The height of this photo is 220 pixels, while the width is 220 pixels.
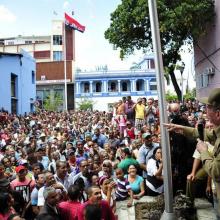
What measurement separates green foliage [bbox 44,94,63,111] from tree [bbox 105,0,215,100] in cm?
3286

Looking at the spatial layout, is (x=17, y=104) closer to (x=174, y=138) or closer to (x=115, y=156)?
(x=115, y=156)

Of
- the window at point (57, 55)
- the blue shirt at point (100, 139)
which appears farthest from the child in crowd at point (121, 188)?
the window at point (57, 55)

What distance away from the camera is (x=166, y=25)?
832 inches

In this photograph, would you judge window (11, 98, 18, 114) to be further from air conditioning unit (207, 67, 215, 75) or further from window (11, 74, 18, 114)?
air conditioning unit (207, 67, 215, 75)

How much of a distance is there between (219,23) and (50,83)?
138 feet

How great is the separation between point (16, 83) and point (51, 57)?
34011mm

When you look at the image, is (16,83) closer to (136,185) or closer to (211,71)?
(211,71)

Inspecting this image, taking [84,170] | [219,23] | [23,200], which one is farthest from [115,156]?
[219,23]

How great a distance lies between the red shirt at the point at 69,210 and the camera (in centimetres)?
557

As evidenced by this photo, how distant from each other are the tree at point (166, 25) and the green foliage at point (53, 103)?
3286 centimetres

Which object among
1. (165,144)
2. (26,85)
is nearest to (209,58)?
(165,144)

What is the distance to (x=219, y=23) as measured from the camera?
19438 mm

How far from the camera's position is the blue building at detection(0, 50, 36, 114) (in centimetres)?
3466

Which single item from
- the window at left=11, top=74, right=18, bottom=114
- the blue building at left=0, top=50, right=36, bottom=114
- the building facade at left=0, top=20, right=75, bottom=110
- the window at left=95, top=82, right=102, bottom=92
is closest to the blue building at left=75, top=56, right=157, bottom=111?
the window at left=95, top=82, right=102, bottom=92
